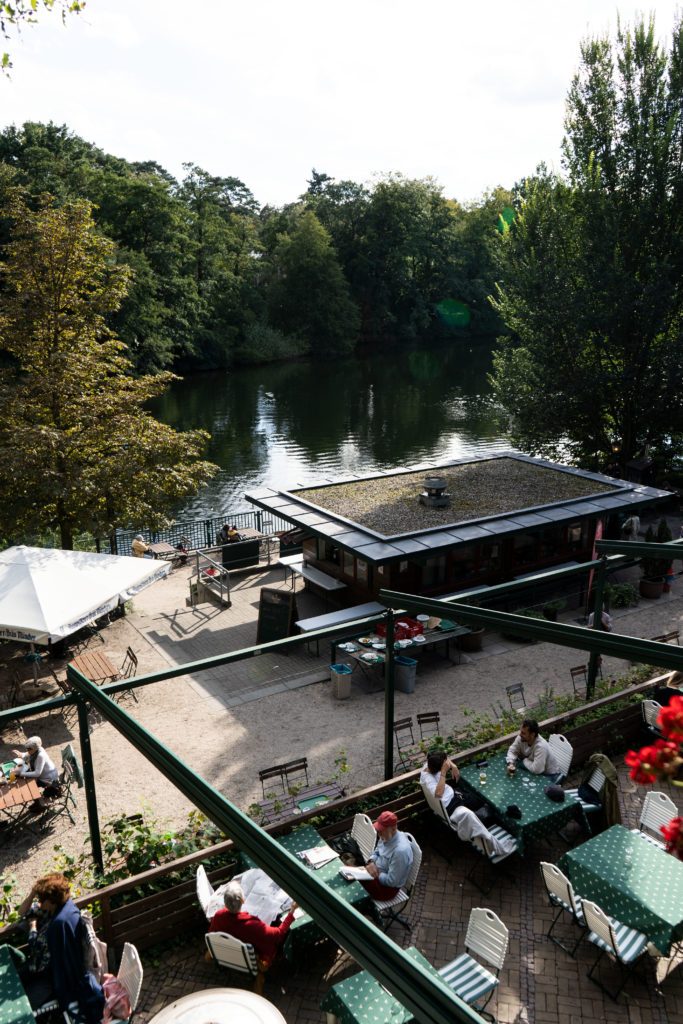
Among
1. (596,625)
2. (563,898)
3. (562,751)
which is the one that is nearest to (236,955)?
(563,898)

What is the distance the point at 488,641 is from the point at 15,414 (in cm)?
1192

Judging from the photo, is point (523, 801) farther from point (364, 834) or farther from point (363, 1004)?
point (363, 1004)

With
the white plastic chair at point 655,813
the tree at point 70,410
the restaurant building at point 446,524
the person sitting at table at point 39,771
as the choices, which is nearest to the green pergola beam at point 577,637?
the white plastic chair at point 655,813

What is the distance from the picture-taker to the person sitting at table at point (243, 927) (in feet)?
20.9

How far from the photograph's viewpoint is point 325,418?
167 ft

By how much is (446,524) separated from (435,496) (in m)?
1.92

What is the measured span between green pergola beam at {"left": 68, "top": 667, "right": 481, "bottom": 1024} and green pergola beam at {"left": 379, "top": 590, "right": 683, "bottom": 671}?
2.19 meters

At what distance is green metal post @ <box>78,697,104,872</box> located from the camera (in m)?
6.53

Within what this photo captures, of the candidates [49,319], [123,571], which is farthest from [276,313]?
[123,571]

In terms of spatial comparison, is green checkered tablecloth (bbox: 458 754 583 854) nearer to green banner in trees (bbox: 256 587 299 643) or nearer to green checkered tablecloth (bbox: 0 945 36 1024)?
green checkered tablecloth (bbox: 0 945 36 1024)

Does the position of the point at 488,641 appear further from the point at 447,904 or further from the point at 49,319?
the point at 49,319

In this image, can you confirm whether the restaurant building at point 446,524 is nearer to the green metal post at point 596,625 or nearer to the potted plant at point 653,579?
the potted plant at point 653,579

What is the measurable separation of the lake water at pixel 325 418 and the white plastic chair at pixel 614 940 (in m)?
26.1

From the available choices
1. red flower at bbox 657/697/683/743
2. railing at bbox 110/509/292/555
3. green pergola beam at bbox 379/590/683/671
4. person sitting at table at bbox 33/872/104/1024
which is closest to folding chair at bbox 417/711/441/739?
green pergola beam at bbox 379/590/683/671
